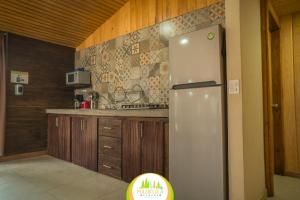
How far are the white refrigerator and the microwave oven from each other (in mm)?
2644

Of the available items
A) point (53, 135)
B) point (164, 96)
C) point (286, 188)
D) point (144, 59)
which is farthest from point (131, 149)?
point (53, 135)

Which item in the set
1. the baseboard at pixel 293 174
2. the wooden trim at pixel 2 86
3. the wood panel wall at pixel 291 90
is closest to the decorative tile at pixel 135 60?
the wood panel wall at pixel 291 90

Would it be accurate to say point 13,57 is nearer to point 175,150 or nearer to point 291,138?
point 175,150

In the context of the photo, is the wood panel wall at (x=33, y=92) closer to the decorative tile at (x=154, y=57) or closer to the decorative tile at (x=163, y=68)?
the decorative tile at (x=154, y=57)

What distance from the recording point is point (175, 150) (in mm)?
1937

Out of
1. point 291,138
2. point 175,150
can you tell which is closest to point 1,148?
point 175,150

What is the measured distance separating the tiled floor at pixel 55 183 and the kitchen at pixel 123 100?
0.05ft

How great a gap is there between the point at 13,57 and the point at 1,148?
5.70 feet

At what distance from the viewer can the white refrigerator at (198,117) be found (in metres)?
1.67

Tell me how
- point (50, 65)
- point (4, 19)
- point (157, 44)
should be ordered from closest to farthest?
1. point (157, 44)
2. point (4, 19)
3. point (50, 65)

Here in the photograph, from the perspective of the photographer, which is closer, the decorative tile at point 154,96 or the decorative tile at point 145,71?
the decorative tile at point 154,96

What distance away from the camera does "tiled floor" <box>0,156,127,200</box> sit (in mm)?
2180

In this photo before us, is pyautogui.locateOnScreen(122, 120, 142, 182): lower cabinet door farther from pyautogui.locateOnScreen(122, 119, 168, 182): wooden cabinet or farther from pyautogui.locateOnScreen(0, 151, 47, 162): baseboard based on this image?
pyautogui.locateOnScreen(0, 151, 47, 162): baseboard

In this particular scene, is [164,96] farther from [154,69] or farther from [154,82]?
[154,69]
